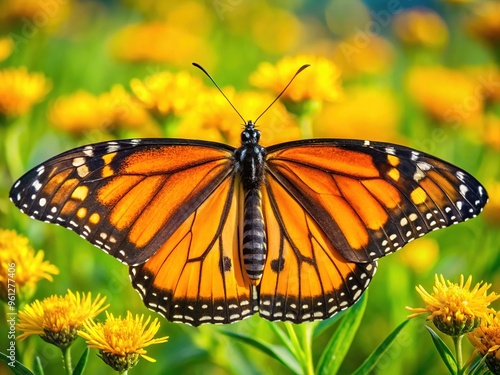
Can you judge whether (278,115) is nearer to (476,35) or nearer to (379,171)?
(379,171)

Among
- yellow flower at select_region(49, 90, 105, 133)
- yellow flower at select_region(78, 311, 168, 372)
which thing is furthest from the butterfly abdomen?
yellow flower at select_region(49, 90, 105, 133)

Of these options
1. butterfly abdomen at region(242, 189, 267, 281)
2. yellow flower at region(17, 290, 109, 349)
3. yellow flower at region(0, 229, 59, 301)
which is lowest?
yellow flower at region(17, 290, 109, 349)

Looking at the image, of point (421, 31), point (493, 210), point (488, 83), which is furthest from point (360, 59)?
point (493, 210)

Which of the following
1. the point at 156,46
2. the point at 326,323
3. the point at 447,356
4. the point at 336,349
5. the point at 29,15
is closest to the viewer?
the point at 447,356

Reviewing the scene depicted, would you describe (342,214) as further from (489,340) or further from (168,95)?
(168,95)

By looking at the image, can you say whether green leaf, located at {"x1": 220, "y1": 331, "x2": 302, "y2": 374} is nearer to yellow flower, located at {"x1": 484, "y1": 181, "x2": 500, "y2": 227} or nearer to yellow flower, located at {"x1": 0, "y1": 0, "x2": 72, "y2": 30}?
yellow flower, located at {"x1": 484, "y1": 181, "x2": 500, "y2": 227}

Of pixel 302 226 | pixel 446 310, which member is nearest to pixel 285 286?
pixel 302 226

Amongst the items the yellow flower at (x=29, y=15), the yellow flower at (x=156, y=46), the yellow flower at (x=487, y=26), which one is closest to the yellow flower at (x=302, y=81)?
the yellow flower at (x=487, y=26)
